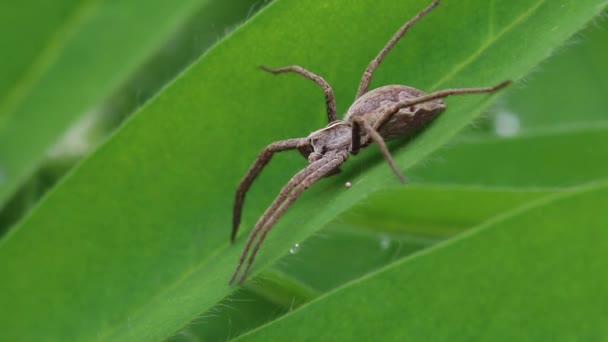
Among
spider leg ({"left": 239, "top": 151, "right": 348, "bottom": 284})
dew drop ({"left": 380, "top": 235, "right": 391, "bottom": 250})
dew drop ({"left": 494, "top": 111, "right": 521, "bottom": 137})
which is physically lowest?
dew drop ({"left": 494, "top": 111, "right": 521, "bottom": 137})

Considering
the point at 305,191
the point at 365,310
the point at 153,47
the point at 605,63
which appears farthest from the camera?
the point at 605,63

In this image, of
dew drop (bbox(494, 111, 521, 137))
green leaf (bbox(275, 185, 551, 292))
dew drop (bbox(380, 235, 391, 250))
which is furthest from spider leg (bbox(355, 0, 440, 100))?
dew drop (bbox(494, 111, 521, 137))

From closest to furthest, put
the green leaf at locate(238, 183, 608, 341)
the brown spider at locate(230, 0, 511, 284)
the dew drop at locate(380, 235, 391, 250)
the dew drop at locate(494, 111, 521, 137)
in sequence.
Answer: the green leaf at locate(238, 183, 608, 341), the brown spider at locate(230, 0, 511, 284), the dew drop at locate(380, 235, 391, 250), the dew drop at locate(494, 111, 521, 137)

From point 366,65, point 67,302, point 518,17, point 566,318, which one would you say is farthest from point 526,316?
point 67,302

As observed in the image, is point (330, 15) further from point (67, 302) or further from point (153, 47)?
point (67, 302)

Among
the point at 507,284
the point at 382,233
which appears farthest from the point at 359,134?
the point at 507,284

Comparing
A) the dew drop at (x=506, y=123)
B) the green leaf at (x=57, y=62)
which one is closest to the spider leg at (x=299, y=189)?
the green leaf at (x=57, y=62)

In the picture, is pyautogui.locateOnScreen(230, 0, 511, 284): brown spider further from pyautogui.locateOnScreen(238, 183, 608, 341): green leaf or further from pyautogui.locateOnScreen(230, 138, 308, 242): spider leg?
pyautogui.locateOnScreen(238, 183, 608, 341): green leaf
